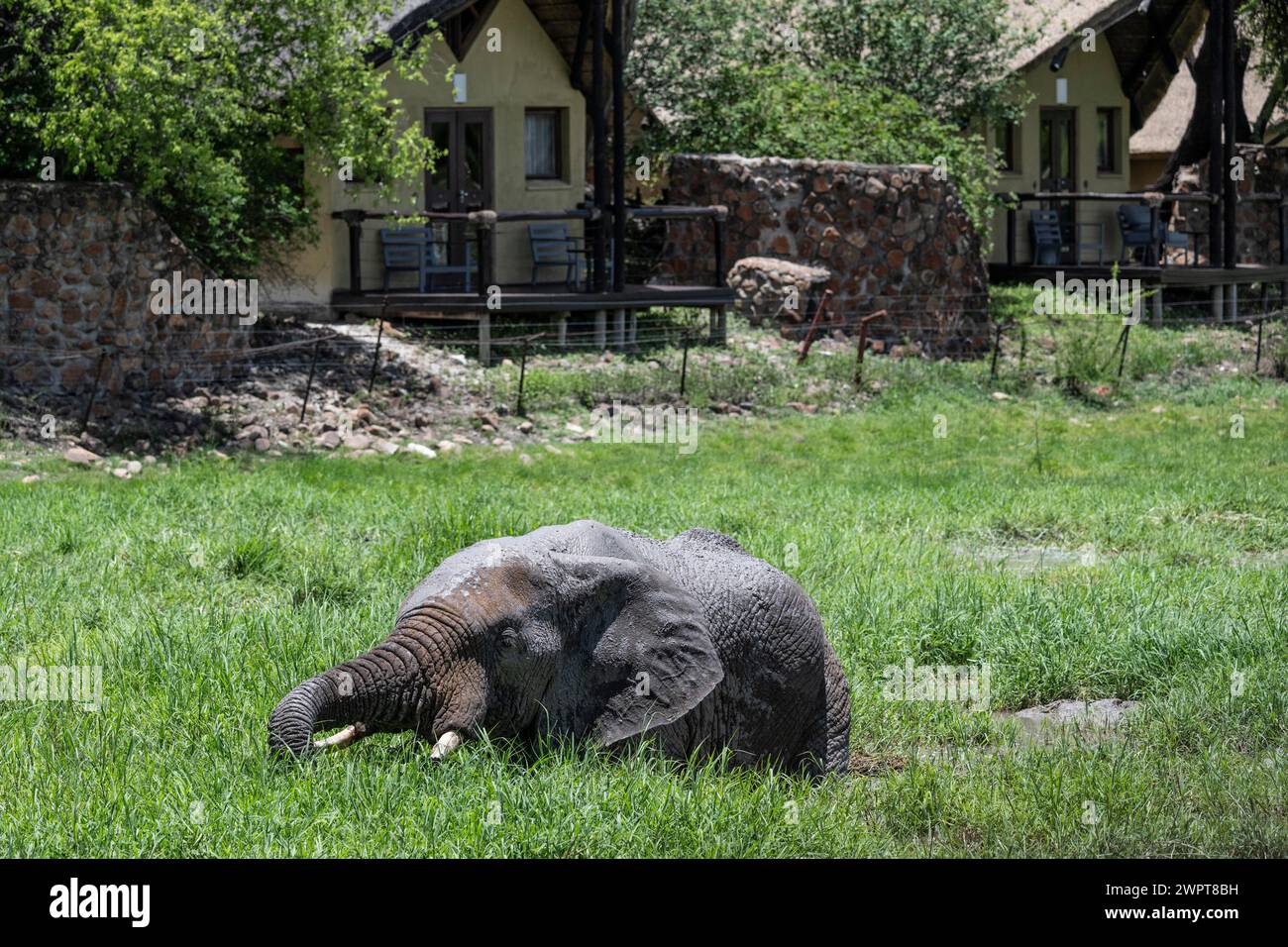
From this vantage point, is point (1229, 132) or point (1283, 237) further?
point (1283, 237)

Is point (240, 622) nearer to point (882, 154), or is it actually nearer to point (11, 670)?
point (11, 670)

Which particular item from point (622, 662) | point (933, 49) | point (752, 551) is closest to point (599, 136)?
point (933, 49)

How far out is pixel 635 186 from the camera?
30031 mm

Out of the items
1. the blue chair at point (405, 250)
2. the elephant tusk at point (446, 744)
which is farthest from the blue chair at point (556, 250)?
the elephant tusk at point (446, 744)

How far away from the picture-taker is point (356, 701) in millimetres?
5594

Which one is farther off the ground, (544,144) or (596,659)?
(544,144)

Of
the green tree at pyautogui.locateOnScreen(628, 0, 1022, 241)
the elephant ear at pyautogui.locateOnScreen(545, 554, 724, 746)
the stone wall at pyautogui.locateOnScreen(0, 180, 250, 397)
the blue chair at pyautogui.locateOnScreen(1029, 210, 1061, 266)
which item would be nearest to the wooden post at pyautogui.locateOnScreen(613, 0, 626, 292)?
the green tree at pyautogui.locateOnScreen(628, 0, 1022, 241)

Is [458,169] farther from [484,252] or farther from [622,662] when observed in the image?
[622,662]

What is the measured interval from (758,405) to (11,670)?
13.0 metres

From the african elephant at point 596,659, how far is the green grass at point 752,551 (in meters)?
0.17

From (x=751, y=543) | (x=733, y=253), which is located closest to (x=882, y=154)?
(x=733, y=253)

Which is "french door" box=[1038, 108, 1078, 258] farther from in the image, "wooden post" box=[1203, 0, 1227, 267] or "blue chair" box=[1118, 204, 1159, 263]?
"wooden post" box=[1203, 0, 1227, 267]

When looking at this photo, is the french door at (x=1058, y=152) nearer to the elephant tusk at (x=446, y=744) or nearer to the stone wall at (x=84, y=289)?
the stone wall at (x=84, y=289)

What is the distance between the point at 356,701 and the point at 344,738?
0.65ft
